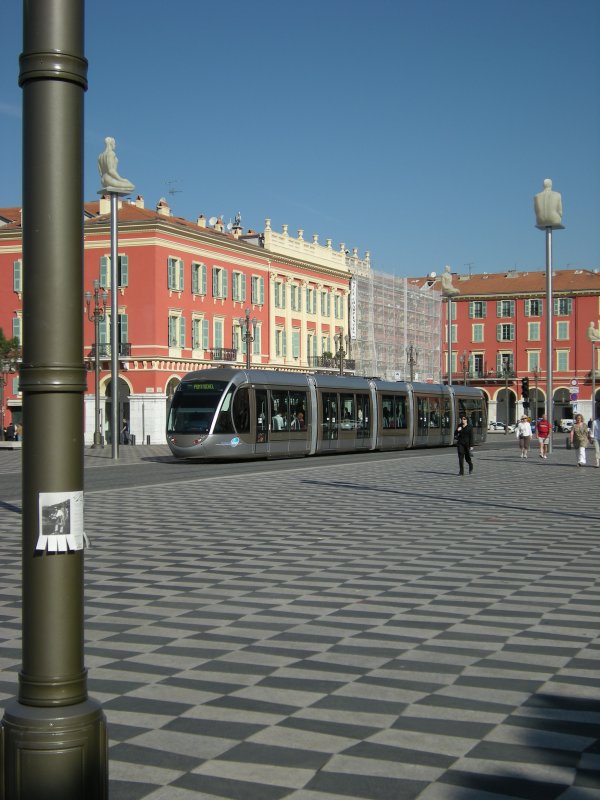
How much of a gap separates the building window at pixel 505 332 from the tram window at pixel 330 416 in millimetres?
69305

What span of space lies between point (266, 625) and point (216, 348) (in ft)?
214

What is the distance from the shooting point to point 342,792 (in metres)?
4.89

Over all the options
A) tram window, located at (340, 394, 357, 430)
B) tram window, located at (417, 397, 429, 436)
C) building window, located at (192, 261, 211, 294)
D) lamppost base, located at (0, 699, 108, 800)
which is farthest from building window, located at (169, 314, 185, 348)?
lamppost base, located at (0, 699, 108, 800)

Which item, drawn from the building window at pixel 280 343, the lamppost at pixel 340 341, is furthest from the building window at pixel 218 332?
the lamppost at pixel 340 341

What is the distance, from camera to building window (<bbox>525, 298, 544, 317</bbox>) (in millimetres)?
108500

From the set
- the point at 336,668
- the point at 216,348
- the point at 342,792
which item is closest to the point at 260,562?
the point at 336,668

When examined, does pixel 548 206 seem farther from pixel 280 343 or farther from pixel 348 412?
pixel 280 343

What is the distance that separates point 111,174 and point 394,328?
61647mm

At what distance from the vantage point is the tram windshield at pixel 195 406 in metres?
36.1

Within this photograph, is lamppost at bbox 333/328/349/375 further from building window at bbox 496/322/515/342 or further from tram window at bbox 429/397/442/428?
tram window at bbox 429/397/442/428

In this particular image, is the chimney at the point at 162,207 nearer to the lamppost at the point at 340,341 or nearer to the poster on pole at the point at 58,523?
the lamppost at the point at 340,341

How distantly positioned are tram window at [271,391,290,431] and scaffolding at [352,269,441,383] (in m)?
49.2

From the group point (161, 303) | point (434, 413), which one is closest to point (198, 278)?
point (161, 303)

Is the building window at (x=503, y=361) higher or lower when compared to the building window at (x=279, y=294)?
lower
